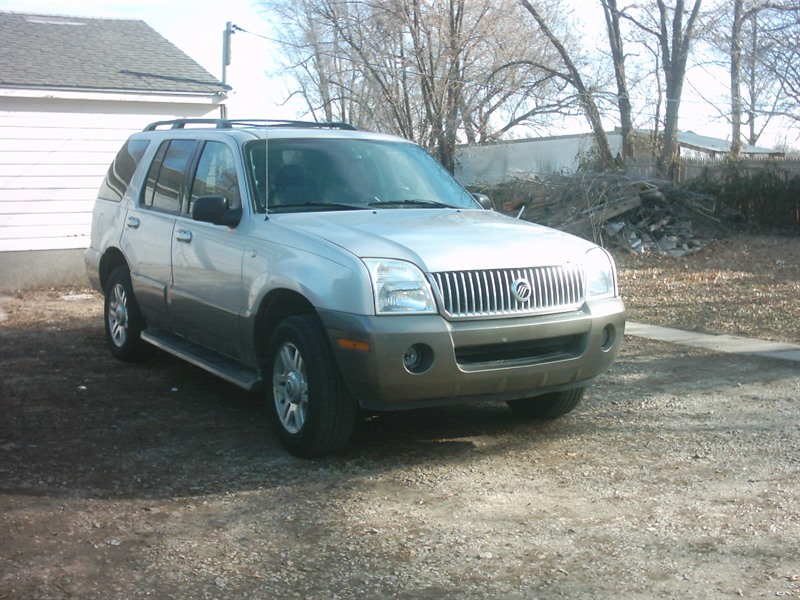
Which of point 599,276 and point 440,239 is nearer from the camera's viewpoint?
point 440,239

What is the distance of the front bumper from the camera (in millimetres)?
5211

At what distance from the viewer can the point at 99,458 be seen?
5.77 m

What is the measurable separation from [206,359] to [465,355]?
2221 millimetres

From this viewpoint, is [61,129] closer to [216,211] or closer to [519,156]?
[216,211]

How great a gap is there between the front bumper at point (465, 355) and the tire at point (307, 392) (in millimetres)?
153

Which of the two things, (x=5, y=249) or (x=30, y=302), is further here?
(x=5, y=249)

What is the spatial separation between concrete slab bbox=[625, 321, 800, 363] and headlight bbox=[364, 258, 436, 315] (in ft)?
15.2

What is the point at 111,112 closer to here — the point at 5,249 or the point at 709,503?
the point at 5,249

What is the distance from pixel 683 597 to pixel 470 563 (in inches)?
34.8

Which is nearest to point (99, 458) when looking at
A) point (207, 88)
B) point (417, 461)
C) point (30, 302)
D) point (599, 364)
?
point (417, 461)

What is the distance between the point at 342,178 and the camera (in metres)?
6.73

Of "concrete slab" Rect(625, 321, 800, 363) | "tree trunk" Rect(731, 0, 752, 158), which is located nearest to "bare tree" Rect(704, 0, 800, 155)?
"tree trunk" Rect(731, 0, 752, 158)

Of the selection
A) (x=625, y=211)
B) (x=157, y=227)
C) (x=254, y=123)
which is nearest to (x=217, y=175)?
(x=157, y=227)

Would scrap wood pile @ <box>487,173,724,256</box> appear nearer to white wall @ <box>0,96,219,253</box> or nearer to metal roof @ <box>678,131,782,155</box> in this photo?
white wall @ <box>0,96,219,253</box>
